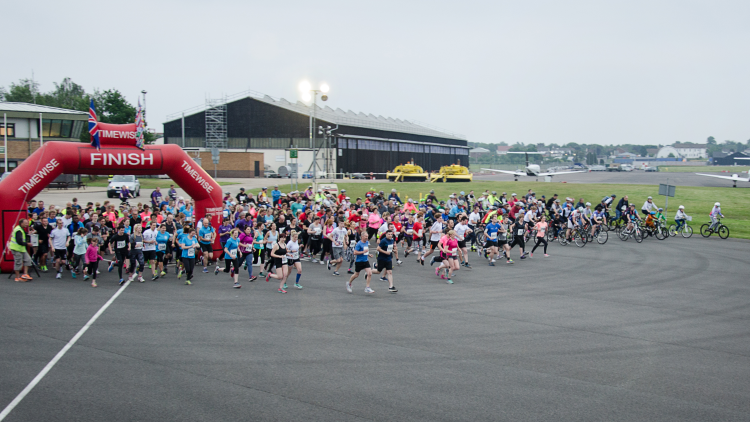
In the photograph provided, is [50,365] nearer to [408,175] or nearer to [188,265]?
[188,265]

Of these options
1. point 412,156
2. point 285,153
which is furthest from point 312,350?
point 412,156

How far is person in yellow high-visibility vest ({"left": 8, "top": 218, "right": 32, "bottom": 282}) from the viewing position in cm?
1489

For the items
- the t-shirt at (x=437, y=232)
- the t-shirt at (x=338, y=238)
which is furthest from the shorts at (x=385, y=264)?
the t-shirt at (x=437, y=232)

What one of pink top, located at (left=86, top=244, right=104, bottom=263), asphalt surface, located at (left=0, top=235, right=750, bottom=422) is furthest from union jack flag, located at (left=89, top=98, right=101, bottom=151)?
asphalt surface, located at (left=0, top=235, right=750, bottom=422)

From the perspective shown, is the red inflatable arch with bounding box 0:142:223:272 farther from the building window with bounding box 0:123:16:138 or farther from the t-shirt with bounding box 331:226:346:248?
the building window with bounding box 0:123:16:138

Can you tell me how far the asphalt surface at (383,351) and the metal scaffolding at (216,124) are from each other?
57822 millimetres

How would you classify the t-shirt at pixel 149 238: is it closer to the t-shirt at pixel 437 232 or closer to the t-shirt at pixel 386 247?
the t-shirt at pixel 386 247

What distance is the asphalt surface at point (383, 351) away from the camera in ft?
→ 23.2

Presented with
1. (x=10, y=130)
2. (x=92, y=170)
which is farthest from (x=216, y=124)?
(x=92, y=170)

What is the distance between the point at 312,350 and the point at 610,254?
16190 millimetres

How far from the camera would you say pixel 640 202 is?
41.4 m

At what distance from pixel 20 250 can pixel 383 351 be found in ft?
38.7

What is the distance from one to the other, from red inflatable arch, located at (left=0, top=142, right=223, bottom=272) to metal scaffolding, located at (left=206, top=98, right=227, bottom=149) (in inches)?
2133

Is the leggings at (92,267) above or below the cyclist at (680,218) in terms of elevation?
below
